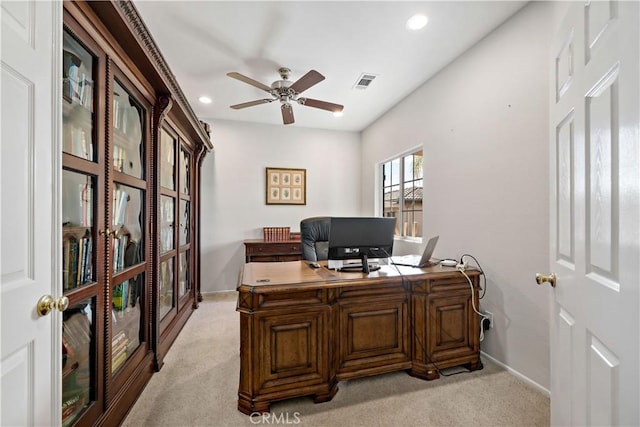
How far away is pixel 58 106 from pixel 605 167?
181cm

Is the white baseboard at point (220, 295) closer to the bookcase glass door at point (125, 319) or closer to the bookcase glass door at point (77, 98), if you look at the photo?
the bookcase glass door at point (125, 319)

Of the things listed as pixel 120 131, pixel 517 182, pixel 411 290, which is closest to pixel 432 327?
pixel 411 290

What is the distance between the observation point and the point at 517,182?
207 centimetres

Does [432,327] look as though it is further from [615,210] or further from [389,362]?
[615,210]

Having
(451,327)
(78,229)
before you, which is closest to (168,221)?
(78,229)

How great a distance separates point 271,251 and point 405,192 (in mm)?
2182

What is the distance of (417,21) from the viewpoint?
2.14 meters

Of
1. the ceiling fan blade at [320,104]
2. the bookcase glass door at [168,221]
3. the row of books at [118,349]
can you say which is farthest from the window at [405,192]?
the row of books at [118,349]

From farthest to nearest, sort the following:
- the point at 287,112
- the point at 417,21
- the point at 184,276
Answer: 1. the point at 184,276
2. the point at 287,112
3. the point at 417,21

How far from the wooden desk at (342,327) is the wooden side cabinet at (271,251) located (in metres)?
1.82

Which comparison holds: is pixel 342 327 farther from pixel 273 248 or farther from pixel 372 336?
pixel 273 248

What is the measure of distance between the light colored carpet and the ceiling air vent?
9.71ft

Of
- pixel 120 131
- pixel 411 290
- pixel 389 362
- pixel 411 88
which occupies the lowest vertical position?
pixel 389 362

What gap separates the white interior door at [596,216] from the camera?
0.66 m
